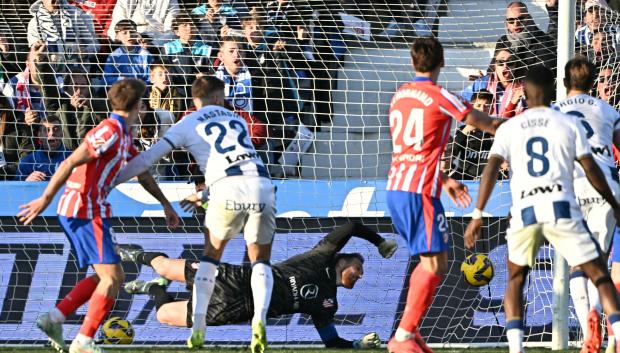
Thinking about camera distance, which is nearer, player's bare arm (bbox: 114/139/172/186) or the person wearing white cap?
player's bare arm (bbox: 114/139/172/186)

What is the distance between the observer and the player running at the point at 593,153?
8250 millimetres

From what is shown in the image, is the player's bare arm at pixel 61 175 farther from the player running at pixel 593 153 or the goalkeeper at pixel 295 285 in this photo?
the player running at pixel 593 153

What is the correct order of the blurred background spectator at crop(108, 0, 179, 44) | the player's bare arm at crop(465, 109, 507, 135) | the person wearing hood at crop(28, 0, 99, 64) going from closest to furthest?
the player's bare arm at crop(465, 109, 507, 135) → the person wearing hood at crop(28, 0, 99, 64) → the blurred background spectator at crop(108, 0, 179, 44)

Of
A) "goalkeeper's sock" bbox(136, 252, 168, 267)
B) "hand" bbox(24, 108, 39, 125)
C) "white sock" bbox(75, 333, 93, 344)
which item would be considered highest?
"hand" bbox(24, 108, 39, 125)

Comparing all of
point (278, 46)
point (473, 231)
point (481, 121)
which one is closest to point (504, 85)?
point (278, 46)

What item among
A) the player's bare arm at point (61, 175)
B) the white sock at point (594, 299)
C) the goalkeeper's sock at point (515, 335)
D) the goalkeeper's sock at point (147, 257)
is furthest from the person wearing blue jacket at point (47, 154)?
the goalkeeper's sock at point (515, 335)

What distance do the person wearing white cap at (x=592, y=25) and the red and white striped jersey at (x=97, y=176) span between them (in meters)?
4.64

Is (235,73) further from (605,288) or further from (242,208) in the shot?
(605,288)

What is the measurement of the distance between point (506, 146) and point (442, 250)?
89 cm

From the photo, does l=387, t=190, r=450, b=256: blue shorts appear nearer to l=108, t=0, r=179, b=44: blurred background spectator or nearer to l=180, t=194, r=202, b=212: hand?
l=180, t=194, r=202, b=212: hand

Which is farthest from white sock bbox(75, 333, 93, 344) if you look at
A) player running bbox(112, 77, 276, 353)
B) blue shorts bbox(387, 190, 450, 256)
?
blue shorts bbox(387, 190, 450, 256)

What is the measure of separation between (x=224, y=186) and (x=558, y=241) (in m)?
2.43

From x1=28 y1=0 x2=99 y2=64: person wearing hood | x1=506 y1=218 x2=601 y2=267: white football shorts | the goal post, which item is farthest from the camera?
x1=28 y1=0 x2=99 y2=64: person wearing hood

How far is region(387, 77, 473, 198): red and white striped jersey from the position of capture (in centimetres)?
764
